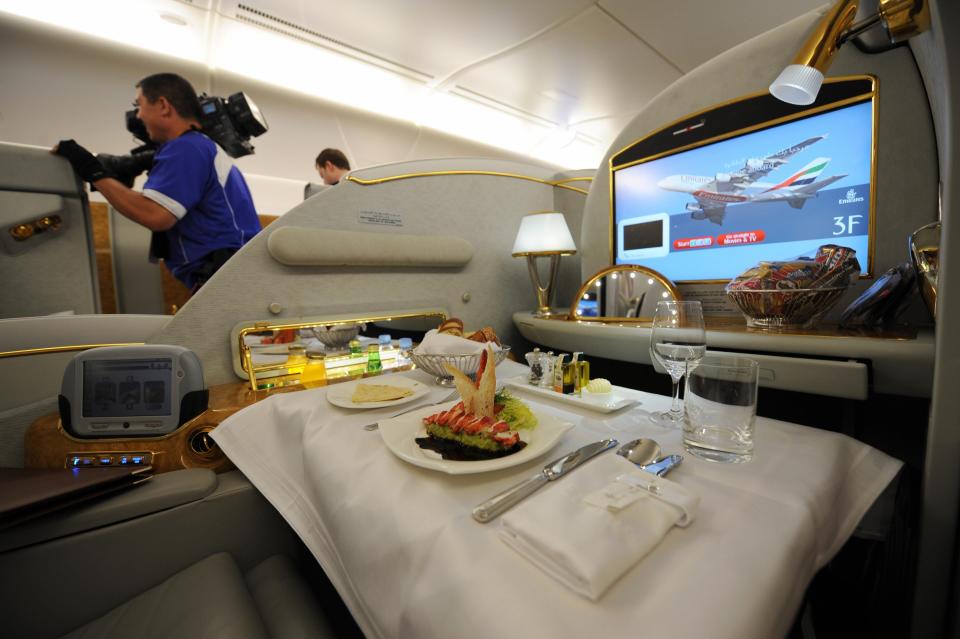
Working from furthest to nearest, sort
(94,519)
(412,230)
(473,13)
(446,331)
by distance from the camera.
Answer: (473,13)
(412,230)
(446,331)
(94,519)

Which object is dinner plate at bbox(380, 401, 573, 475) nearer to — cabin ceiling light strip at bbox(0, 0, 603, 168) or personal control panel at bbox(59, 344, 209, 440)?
personal control panel at bbox(59, 344, 209, 440)

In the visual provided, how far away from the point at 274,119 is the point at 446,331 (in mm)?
2808

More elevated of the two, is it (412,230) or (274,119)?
(274,119)

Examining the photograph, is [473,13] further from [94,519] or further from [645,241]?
[94,519]

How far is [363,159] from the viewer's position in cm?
334

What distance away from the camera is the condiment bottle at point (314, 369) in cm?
103

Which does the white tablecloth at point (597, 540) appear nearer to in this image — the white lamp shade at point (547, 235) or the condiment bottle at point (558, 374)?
the condiment bottle at point (558, 374)

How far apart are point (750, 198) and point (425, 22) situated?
7.22 ft

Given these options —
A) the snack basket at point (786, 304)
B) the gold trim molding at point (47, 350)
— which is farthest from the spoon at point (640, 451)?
the gold trim molding at point (47, 350)

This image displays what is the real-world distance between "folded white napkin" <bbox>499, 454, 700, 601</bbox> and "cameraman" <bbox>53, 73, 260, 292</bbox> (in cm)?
142

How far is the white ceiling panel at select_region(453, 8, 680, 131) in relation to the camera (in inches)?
91.1

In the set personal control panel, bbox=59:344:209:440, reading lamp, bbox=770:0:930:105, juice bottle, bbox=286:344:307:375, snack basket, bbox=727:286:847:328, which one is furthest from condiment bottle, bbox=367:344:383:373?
reading lamp, bbox=770:0:930:105

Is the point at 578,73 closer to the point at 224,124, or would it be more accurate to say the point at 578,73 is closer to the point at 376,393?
the point at 224,124

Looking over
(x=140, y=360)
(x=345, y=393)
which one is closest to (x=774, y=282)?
(x=345, y=393)
